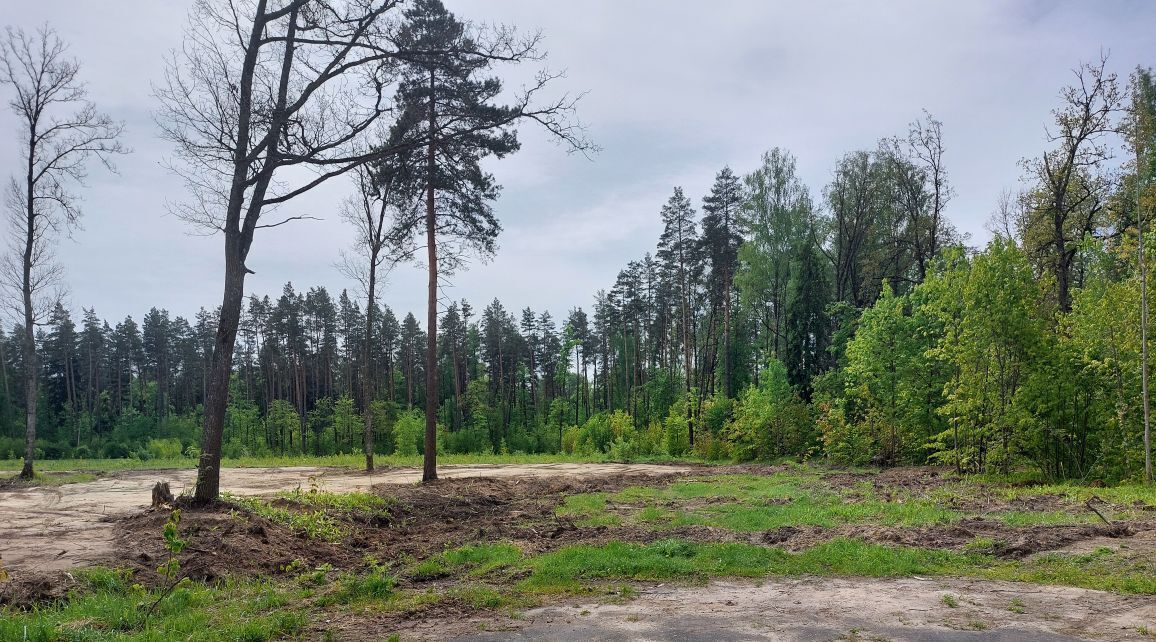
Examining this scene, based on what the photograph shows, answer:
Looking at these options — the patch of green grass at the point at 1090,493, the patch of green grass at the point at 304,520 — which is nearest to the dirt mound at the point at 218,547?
the patch of green grass at the point at 304,520

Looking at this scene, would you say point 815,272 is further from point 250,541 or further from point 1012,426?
point 250,541

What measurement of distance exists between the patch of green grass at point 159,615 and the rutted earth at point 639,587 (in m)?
0.34

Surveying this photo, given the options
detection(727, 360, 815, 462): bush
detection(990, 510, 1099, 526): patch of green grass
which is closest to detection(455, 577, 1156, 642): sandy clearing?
detection(990, 510, 1099, 526): patch of green grass

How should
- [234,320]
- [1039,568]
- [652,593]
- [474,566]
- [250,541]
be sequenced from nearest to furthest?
[652,593] < [1039,568] < [474,566] < [250,541] < [234,320]

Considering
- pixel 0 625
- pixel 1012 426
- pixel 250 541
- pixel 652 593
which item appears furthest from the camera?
pixel 1012 426

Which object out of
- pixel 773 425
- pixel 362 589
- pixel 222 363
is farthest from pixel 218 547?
pixel 773 425

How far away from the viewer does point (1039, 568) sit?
24.6 ft

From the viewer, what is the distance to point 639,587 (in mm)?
6891

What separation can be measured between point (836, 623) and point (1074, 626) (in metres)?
1.86

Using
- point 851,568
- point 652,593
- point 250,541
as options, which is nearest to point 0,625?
point 250,541

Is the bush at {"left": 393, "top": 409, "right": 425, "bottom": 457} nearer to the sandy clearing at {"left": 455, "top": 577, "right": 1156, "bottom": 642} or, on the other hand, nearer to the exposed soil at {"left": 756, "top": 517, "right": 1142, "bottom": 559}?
the exposed soil at {"left": 756, "top": 517, "right": 1142, "bottom": 559}

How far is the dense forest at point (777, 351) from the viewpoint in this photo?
55.7ft

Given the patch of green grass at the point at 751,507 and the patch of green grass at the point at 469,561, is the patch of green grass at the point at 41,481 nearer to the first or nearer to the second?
the patch of green grass at the point at 751,507

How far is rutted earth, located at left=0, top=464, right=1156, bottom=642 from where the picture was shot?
5.31 meters
